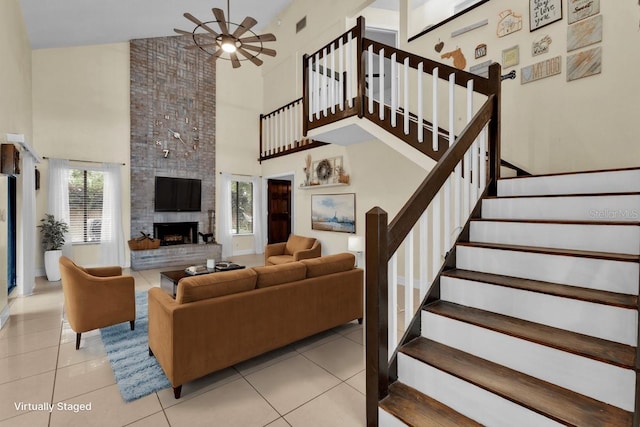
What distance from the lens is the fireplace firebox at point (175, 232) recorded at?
24.0 feet

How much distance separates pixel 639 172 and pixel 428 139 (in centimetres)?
176

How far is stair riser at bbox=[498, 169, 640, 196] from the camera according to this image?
2.31 m

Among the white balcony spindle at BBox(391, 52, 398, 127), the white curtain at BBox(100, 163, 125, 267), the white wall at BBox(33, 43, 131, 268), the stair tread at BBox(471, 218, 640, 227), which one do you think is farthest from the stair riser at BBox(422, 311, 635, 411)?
the white wall at BBox(33, 43, 131, 268)

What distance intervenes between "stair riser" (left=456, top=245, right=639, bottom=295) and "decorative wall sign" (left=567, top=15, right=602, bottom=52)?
2.82m

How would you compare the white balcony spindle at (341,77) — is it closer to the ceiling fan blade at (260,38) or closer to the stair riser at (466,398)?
the ceiling fan blade at (260,38)

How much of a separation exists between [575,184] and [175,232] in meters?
7.69

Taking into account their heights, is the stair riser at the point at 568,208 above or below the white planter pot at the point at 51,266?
above

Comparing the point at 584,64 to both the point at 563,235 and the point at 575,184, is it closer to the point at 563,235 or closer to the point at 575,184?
the point at 575,184

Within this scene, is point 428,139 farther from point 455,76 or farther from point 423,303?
point 423,303

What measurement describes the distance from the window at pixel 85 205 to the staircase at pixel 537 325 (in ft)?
23.1

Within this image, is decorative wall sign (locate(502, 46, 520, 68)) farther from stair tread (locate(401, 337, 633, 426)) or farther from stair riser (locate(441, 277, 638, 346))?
stair tread (locate(401, 337, 633, 426))

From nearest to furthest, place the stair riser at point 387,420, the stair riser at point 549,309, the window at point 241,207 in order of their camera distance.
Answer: the stair riser at point 549,309 → the stair riser at point 387,420 → the window at point 241,207

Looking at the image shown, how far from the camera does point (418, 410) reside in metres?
1.68

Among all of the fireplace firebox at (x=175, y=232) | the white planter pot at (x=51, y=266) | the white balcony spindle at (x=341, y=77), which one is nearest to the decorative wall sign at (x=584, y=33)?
the white balcony spindle at (x=341, y=77)
